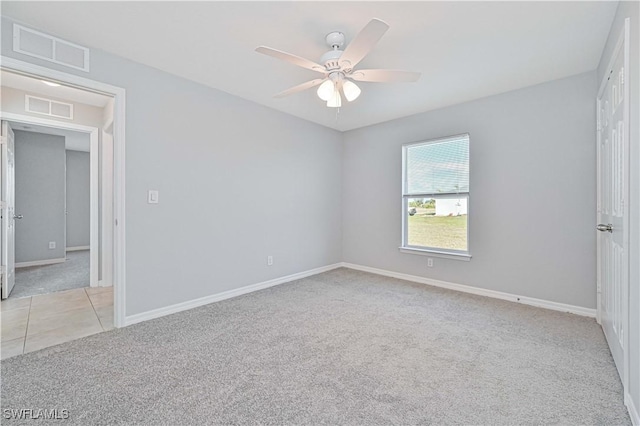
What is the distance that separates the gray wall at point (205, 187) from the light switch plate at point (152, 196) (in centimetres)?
4

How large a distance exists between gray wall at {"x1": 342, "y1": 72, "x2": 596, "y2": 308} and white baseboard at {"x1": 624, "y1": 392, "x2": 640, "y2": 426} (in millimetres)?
1662

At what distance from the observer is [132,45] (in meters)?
2.43

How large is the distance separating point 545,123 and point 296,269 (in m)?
3.59

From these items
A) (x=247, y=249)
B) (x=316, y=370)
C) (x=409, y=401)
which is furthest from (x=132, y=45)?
(x=409, y=401)

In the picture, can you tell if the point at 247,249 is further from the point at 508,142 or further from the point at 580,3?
the point at 580,3

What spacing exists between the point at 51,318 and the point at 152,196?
5.09ft

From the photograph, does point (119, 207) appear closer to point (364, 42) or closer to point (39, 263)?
point (364, 42)

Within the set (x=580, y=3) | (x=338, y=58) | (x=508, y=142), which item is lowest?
(x=508, y=142)

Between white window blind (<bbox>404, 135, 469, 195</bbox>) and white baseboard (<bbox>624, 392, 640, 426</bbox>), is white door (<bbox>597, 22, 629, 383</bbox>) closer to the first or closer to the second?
white baseboard (<bbox>624, 392, 640, 426</bbox>)

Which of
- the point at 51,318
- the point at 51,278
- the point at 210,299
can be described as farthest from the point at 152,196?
the point at 51,278

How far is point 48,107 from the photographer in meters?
3.55

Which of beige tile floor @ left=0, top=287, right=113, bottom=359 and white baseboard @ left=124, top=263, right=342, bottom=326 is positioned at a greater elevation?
white baseboard @ left=124, top=263, right=342, bottom=326

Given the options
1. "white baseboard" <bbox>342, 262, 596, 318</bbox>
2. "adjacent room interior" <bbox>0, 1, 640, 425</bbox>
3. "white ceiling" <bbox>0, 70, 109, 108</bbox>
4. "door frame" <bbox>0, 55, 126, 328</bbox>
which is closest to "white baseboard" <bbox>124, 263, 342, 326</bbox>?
"adjacent room interior" <bbox>0, 1, 640, 425</bbox>

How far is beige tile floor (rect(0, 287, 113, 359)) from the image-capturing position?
92.8 inches
